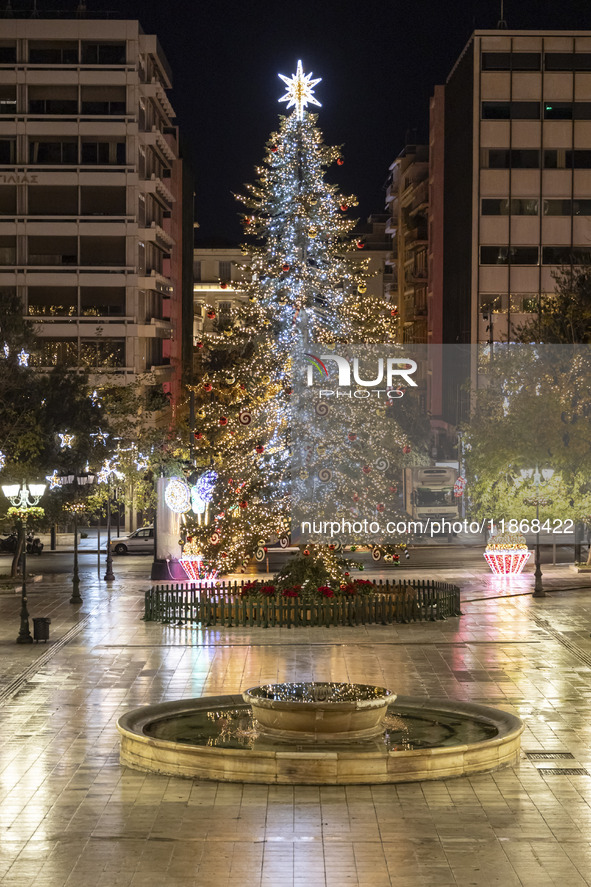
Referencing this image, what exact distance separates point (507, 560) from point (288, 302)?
14.0 meters

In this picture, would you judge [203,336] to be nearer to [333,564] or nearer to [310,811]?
[333,564]

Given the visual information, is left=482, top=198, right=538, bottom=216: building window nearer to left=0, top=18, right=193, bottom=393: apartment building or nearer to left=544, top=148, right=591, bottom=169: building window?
left=544, top=148, right=591, bottom=169: building window

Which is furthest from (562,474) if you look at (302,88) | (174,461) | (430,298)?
(430,298)

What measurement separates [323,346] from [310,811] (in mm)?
19249

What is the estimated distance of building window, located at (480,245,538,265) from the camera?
71500mm

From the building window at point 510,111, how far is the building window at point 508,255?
6606 millimetres

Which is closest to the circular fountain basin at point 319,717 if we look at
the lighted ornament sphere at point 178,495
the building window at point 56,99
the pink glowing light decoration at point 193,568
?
the pink glowing light decoration at point 193,568

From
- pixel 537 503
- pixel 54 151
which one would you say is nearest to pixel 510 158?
pixel 54 151

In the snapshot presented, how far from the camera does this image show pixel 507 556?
44031 millimetres

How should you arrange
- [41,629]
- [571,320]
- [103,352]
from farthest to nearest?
[103,352] < [571,320] < [41,629]

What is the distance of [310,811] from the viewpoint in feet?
53.9

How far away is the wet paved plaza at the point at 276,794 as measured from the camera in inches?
560

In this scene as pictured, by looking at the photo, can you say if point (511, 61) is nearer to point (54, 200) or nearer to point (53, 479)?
point (54, 200)

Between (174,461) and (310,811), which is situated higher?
(174,461)
